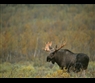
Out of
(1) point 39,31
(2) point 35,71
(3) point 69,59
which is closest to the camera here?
(3) point 69,59

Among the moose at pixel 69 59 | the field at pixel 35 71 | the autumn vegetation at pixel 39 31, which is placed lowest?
the field at pixel 35 71

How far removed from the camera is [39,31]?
1405cm

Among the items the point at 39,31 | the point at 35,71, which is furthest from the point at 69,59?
the point at 39,31

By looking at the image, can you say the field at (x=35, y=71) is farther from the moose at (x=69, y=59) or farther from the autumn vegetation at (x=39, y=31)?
the moose at (x=69, y=59)

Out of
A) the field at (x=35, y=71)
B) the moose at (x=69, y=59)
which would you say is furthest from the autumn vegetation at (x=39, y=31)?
the moose at (x=69, y=59)

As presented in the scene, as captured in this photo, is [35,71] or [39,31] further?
[39,31]

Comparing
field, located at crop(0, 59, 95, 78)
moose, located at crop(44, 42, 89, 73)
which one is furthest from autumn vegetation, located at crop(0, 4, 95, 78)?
moose, located at crop(44, 42, 89, 73)

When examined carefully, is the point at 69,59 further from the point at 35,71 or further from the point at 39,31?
the point at 39,31

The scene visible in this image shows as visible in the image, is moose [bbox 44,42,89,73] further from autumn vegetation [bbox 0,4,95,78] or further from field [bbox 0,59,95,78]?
autumn vegetation [bbox 0,4,95,78]

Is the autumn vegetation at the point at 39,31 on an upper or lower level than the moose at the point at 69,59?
upper

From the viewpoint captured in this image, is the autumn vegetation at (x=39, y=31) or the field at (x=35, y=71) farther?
the autumn vegetation at (x=39, y=31)

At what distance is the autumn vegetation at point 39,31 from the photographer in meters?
12.7

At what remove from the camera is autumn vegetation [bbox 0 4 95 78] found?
500 inches
